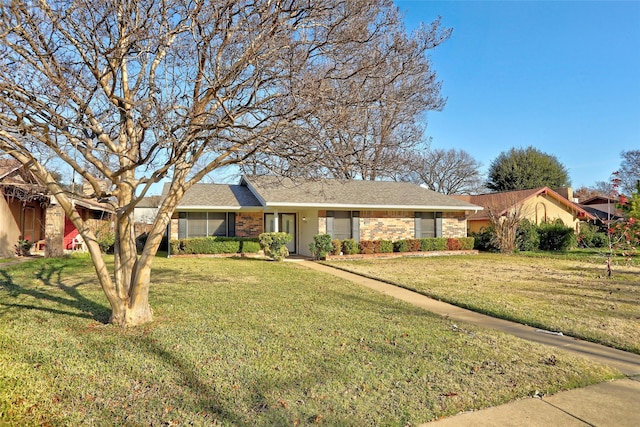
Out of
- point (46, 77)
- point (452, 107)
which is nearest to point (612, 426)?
point (46, 77)

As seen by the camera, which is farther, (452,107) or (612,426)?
(452,107)

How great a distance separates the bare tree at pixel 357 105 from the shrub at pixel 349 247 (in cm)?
1051

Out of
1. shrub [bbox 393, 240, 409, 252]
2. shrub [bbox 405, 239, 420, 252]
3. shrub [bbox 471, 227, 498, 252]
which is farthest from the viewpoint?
shrub [bbox 471, 227, 498, 252]

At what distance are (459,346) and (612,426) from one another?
2.00 m

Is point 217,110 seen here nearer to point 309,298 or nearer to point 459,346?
point 309,298

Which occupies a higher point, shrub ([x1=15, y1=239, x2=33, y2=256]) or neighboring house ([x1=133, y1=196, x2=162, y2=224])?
neighboring house ([x1=133, y1=196, x2=162, y2=224])

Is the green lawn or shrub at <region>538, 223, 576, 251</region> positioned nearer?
the green lawn

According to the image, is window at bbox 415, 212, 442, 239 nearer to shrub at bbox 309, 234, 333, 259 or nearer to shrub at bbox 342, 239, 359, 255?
shrub at bbox 342, 239, 359, 255

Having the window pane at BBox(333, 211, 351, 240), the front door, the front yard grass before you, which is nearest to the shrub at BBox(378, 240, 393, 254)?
the window pane at BBox(333, 211, 351, 240)

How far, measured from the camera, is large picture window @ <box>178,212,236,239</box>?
1803 cm

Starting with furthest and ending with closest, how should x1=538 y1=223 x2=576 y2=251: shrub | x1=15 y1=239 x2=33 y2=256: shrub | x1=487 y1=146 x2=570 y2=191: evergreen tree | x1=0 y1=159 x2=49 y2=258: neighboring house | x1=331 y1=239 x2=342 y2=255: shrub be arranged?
x1=487 y1=146 x2=570 y2=191: evergreen tree
x1=538 y1=223 x2=576 y2=251: shrub
x1=331 y1=239 x2=342 y2=255: shrub
x1=15 y1=239 x2=33 y2=256: shrub
x1=0 y1=159 x2=49 y2=258: neighboring house

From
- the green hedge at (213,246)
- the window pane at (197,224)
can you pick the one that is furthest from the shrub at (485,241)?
the window pane at (197,224)

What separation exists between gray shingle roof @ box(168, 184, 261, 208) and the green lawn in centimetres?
1046

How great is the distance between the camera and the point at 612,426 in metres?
3.12
